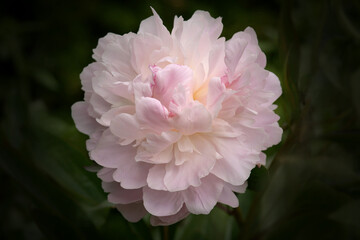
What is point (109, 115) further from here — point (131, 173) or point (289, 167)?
point (289, 167)

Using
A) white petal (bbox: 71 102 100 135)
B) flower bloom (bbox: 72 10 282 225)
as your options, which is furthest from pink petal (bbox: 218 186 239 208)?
white petal (bbox: 71 102 100 135)

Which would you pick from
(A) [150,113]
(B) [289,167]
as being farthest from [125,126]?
(B) [289,167]

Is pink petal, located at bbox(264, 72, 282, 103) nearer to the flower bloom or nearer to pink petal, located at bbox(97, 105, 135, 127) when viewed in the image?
the flower bloom

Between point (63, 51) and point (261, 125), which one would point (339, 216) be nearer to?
point (261, 125)

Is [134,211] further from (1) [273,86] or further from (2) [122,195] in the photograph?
(1) [273,86]

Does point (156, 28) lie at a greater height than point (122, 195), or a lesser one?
greater

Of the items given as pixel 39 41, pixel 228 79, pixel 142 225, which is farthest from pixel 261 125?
pixel 39 41
